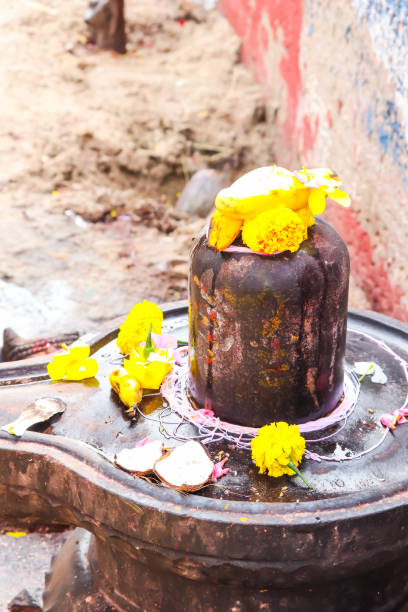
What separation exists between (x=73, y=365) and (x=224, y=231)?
2.57 ft

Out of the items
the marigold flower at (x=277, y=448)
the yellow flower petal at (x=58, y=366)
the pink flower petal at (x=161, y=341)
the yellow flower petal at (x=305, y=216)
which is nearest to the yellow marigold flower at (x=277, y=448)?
the marigold flower at (x=277, y=448)

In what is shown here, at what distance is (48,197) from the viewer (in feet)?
18.5

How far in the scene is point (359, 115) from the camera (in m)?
3.92

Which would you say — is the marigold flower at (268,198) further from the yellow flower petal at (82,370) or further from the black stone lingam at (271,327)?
the yellow flower petal at (82,370)

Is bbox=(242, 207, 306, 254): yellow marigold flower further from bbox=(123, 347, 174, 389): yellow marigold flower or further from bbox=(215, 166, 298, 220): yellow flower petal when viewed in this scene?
bbox=(123, 347, 174, 389): yellow marigold flower

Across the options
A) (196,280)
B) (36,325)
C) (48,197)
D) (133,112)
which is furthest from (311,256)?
(133,112)

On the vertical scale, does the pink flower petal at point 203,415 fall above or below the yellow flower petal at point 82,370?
above

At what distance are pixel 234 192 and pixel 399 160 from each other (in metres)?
1.73

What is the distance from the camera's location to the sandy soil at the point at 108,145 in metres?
4.76

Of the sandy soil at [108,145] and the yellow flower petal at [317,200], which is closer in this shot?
the yellow flower petal at [317,200]

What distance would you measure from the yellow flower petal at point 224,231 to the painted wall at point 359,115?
1.65 meters

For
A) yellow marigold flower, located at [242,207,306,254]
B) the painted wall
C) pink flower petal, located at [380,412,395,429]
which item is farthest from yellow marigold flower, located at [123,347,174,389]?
the painted wall

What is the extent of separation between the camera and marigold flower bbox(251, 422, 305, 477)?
1.79 meters

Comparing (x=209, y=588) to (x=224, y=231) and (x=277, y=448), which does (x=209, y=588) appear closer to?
(x=277, y=448)
